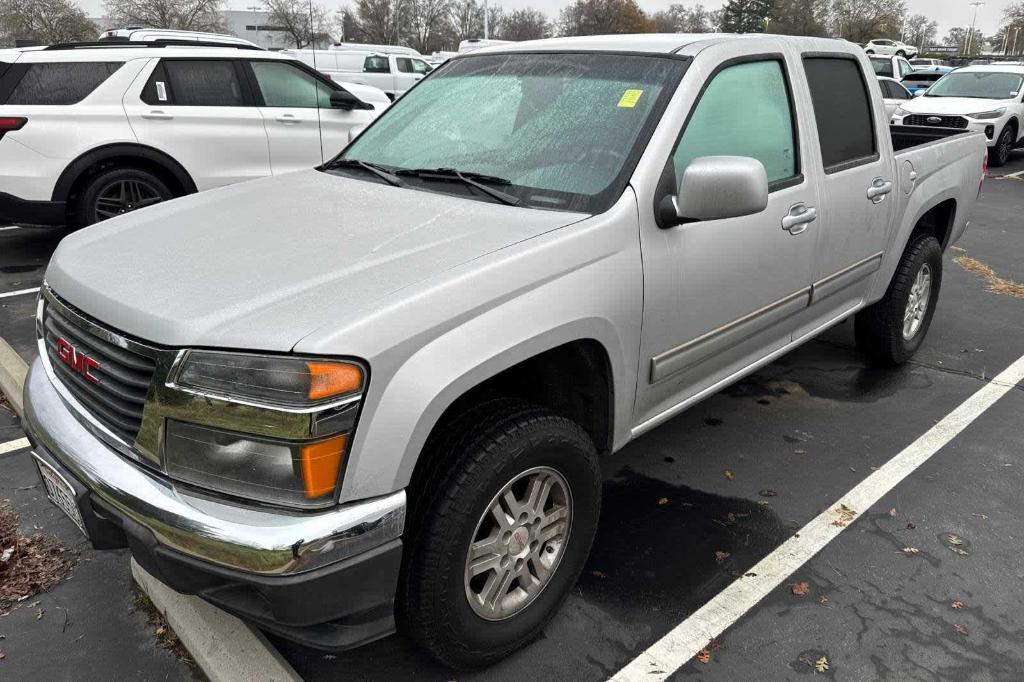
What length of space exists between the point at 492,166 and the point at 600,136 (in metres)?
0.40

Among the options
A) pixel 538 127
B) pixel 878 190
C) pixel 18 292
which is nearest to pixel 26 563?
pixel 538 127

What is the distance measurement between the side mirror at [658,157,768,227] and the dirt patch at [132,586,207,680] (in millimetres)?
2115

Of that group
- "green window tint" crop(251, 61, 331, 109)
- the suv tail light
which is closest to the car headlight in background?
the suv tail light

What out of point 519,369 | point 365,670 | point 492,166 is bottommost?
point 365,670

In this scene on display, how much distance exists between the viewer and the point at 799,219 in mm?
3385

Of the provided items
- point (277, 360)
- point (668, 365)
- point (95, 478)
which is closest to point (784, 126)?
point (668, 365)

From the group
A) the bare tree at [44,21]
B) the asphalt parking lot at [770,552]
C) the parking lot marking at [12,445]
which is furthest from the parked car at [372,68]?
the bare tree at [44,21]

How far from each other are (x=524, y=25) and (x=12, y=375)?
81.5 meters

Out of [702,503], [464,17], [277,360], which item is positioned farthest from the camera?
[464,17]

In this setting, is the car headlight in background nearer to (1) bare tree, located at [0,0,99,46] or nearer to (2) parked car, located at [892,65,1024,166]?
(2) parked car, located at [892,65,1024,166]

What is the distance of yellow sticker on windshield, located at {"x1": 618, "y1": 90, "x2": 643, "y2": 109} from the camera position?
115 inches

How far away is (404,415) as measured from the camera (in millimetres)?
1975

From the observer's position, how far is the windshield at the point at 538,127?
9.11 feet

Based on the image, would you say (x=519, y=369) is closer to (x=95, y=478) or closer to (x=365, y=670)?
(x=365, y=670)
